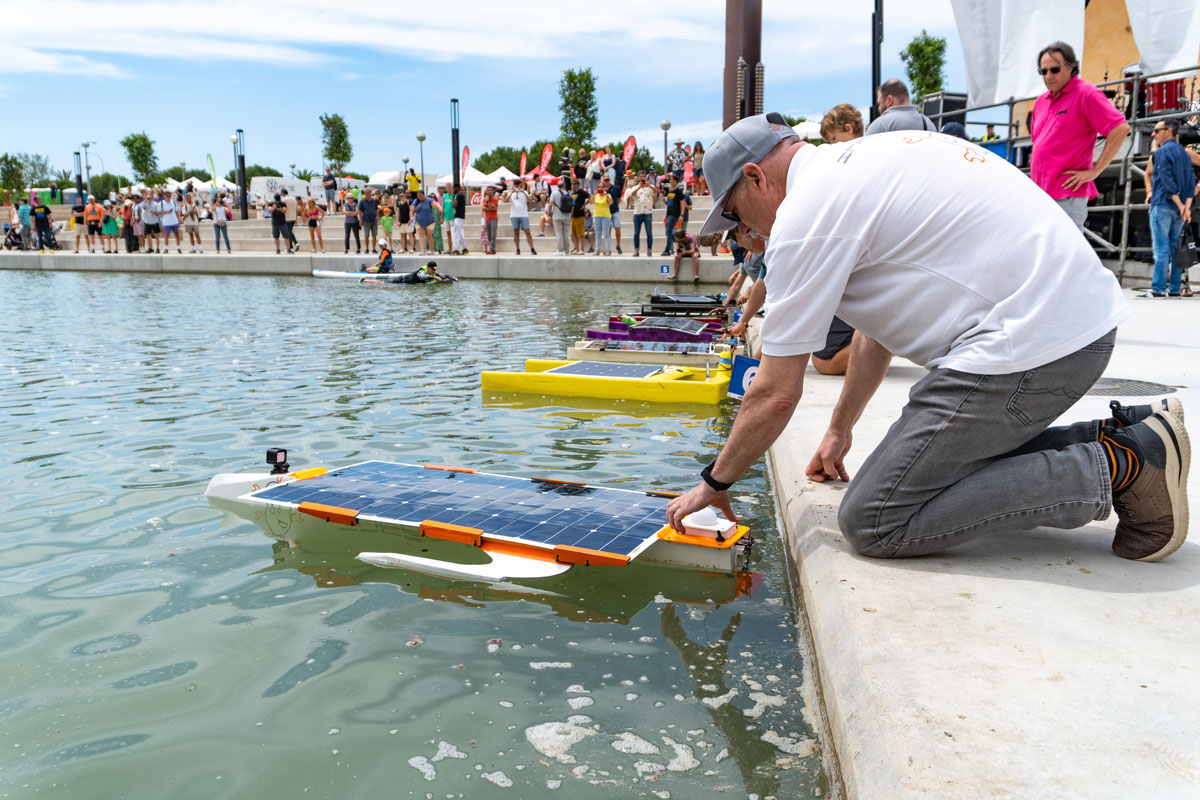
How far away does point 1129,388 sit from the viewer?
5.10 meters

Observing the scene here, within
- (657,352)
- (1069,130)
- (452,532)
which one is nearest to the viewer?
(452,532)

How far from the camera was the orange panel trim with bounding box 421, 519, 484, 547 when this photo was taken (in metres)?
3.45

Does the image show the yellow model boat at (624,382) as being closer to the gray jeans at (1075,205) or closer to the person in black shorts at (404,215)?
the gray jeans at (1075,205)

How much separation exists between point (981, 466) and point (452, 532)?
6.23ft

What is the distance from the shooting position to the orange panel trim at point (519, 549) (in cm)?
331

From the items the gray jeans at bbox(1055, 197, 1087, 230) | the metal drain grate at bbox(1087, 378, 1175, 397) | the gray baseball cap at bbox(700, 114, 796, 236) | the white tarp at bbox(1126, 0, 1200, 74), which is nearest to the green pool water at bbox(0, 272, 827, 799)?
the gray baseball cap at bbox(700, 114, 796, 236)

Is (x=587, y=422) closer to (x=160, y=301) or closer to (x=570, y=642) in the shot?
(x=570, y=642)

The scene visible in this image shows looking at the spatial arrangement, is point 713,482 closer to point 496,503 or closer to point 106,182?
point 496,503

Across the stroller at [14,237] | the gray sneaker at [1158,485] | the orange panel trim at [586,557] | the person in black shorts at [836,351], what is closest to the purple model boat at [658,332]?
the person in black shorts at [836,351]

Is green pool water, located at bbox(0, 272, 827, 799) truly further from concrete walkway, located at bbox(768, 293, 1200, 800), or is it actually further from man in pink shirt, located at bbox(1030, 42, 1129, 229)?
man in pink shirt, located at bbox(1030, 42, 1129, 229)

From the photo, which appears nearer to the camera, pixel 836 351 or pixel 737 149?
pixel 737 149

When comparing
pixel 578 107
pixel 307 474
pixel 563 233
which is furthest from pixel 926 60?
pixel 307 474

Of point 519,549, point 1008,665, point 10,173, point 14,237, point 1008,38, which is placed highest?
point 10,173

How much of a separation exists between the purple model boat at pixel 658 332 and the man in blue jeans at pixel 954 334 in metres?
6.50
